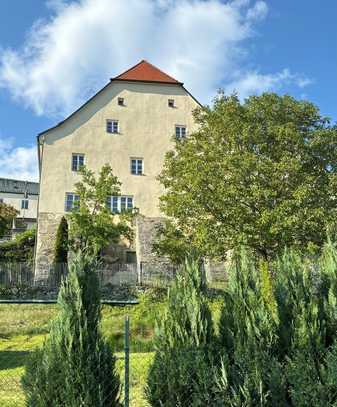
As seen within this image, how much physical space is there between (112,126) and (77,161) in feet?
12.1

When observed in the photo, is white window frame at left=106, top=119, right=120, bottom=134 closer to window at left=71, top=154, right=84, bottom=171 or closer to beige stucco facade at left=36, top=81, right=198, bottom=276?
beige stucco facade at left=36, top=81, right=198, bottom=276

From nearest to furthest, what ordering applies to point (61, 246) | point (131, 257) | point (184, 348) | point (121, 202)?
point (184, 348) → point (61, 246) → point (131, 257) → point (121, 202)

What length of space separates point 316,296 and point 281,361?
1.10m

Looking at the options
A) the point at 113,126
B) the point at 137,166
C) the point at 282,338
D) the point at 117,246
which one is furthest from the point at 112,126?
the point at 282,338

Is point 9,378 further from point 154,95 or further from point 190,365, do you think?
point 154,95

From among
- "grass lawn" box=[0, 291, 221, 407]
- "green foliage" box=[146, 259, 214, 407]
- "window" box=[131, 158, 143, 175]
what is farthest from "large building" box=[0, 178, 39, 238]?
"green foliage" box=[146, 259, 214, 407]

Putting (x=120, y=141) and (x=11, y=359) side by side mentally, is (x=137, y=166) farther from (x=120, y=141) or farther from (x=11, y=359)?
(x=11, y=359)

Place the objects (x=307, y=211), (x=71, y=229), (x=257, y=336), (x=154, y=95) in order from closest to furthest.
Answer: (x=257, y=336), (x=307, y=211), (x=71, y=229), (x=154, y=95)

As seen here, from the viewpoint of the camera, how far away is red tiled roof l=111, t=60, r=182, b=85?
3219cm

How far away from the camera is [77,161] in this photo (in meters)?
30.0

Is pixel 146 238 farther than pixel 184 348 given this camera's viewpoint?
Yes

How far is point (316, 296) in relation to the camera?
6.09 meters

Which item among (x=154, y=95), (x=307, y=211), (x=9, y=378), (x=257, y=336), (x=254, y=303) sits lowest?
(x=9, y=378)

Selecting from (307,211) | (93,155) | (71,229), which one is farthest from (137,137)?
(307,211)
